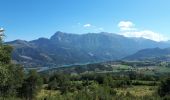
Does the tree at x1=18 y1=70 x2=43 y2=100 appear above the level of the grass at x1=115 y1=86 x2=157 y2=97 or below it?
above

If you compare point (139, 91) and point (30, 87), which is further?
point (139, 91)

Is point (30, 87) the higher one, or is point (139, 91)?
point (30, 87)

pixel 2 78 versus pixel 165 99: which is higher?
pixel 2 78

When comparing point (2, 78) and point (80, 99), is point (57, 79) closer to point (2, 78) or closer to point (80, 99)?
point (80, 99)

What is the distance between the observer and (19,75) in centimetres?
10200

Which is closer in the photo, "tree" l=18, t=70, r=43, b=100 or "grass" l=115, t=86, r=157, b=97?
"tree" l=18, t=70, r=43, b=100

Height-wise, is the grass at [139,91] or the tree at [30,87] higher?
the tree at [30,87]

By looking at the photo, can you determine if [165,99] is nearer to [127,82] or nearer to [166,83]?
[166,83]

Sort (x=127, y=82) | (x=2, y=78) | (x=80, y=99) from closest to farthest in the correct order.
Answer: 1. (x=2, y=78)
2. (x=80, y=99)
3. (x=127, y=82)

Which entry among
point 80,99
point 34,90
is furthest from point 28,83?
point 80,99

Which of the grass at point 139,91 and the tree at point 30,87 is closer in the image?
the tree at point 30,87

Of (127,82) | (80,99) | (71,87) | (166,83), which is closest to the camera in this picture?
(80,99)

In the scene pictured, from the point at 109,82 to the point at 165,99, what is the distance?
7938cm

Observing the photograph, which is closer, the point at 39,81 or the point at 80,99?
the point at 80,99
